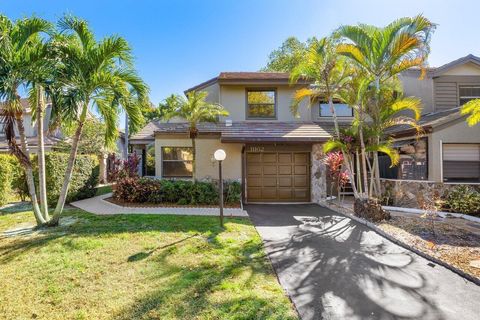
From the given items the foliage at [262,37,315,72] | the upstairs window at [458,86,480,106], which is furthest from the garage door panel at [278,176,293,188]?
the foliage at [262,37,315,72]

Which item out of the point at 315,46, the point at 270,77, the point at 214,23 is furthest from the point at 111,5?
the point at 315,46

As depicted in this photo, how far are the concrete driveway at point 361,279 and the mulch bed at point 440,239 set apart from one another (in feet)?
1.42

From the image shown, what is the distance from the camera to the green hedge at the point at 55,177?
11102 mm

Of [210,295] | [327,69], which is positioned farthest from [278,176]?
[210,295]

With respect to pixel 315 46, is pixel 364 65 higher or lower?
lower

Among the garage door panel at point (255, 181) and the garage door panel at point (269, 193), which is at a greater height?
the garage door panel at point (255, 181)

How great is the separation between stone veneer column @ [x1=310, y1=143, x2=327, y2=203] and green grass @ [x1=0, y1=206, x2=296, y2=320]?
6854 millimetres

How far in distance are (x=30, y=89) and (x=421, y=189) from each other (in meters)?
14.8

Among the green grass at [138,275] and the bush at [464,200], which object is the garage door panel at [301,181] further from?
the green grass at [138,275]

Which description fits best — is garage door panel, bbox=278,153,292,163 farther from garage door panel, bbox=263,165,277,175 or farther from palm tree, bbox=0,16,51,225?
palm tree, bbox=0,16,51,225

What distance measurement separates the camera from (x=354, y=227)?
8.88 metres

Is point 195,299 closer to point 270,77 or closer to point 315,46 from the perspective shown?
point 315,46

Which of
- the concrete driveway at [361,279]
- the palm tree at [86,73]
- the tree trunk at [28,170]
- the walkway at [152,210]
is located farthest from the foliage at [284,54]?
the tree trunk at [28,170]

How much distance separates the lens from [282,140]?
12711 mm
